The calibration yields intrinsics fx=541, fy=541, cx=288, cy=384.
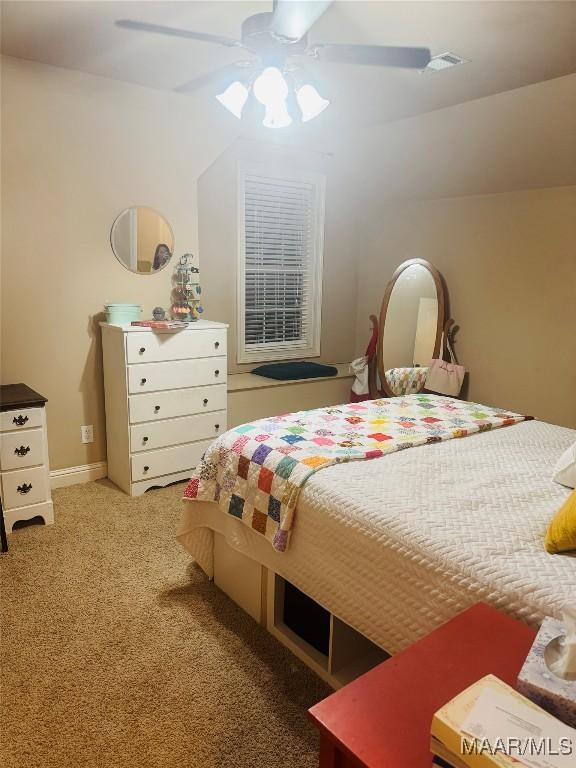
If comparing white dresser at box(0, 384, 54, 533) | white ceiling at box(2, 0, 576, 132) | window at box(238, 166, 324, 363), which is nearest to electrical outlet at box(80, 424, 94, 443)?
white dresser at box(0, 384, 54, 533)

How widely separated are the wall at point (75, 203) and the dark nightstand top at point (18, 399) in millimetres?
234

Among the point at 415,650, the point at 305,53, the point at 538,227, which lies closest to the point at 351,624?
the point at 415,650

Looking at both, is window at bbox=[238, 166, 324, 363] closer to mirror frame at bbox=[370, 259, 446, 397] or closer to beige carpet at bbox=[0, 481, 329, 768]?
mirror frame at bbox=[370, 259, 446, 397]

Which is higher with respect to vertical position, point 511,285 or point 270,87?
point 270,87

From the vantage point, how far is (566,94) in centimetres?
279

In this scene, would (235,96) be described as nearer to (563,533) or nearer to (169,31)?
(169,31)

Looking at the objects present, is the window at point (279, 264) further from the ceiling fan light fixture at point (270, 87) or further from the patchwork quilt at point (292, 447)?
the ceiling fan light fixture at point (270, 87)

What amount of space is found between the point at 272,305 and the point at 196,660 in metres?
3.17

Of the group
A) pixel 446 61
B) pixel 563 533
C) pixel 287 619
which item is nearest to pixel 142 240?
pixel 446 61

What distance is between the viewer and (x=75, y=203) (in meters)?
3.27

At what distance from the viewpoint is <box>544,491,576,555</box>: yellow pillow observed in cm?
138

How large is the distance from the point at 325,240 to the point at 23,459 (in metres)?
3.13

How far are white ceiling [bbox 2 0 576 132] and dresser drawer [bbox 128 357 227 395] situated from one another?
1667mm

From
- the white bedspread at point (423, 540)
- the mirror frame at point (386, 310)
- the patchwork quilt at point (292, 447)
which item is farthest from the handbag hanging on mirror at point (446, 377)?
the white bedspread at point (423, 540)
